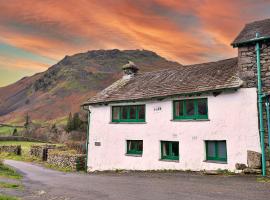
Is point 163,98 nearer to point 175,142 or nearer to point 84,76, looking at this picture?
point 175,142

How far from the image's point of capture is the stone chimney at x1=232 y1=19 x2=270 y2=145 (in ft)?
44.0

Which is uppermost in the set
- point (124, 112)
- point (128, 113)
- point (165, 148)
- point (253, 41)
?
point (253, 41)

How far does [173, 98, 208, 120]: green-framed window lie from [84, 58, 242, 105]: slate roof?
31.6 inches

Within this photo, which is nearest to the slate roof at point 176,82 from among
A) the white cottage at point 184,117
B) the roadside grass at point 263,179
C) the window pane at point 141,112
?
the white cottage at point 184,117

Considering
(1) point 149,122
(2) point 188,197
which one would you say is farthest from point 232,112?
(2) point 188,197

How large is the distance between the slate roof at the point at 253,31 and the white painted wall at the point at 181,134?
9.81 ft

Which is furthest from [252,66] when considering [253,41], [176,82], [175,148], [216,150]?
[175,148]

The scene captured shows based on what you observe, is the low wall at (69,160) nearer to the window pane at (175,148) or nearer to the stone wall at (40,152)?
the stone wall at (40,152)

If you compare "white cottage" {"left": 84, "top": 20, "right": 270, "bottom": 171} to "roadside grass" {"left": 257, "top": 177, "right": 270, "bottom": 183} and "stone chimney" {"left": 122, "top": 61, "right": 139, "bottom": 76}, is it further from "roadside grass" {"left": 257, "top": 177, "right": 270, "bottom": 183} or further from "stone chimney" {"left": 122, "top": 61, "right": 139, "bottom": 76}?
"stone chimney" {"left": 122, "top": 61, "right": 139, "bottom": 76}

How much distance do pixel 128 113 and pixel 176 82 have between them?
14.2ft

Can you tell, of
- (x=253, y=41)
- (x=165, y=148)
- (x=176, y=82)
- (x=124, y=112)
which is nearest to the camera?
(x=253, y=41)

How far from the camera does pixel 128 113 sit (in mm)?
19297

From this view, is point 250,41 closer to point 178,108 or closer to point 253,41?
point 253,41

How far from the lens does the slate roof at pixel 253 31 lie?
14.2m
